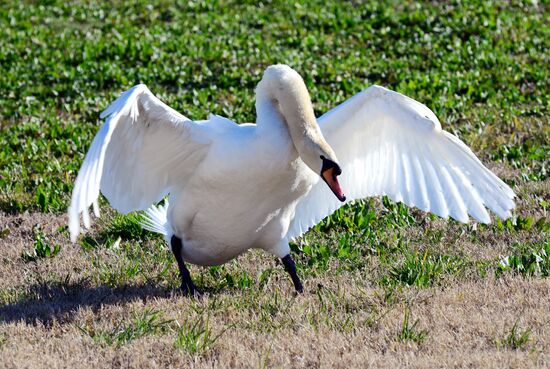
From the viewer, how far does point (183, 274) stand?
6.43 meters

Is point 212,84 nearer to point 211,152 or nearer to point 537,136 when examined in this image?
point 537,136

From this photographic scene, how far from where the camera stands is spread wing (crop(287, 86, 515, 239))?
6152 millimetres

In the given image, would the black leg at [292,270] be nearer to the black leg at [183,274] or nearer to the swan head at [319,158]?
the black leg at [183,274]

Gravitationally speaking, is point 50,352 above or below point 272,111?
below

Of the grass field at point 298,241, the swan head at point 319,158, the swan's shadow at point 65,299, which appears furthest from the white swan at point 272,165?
the grass field at point 298,241

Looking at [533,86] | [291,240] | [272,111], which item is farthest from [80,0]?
[272,111]

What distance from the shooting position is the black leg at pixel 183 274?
20.8ft

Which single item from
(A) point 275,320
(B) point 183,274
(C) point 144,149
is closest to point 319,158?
(A) point 275,320

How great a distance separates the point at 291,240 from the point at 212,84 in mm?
5416

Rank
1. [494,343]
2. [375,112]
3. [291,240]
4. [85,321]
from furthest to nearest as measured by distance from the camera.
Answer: [291,240], [375,112], [85,321], [494,343]

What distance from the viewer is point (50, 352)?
5172 millimetres

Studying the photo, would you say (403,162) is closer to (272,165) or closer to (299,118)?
(299,118)

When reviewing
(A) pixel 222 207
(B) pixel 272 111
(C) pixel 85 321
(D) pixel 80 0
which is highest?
(B) pixel 272 111

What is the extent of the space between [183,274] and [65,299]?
2.43 ft
